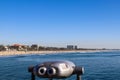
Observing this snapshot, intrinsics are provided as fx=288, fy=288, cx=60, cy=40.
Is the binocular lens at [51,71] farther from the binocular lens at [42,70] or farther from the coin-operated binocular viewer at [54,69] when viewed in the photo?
the binocular lens at [42,70]

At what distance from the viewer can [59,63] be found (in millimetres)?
7219

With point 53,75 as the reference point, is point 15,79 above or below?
below

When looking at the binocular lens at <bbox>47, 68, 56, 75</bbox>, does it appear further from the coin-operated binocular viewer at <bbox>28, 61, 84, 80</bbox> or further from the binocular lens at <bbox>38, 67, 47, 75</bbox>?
the binocular lens at <bbox>38, 67, 47, 75</bbox>

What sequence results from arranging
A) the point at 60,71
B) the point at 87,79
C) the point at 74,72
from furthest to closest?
the point at 87,79
the point at 74,72
the point at 60,71

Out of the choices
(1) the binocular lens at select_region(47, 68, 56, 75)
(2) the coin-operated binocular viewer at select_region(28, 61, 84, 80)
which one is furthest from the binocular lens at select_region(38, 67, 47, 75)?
(1) the binocular lens at select_region(47, 68, 56, 75)

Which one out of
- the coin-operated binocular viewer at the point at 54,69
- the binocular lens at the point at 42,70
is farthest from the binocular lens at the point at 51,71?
the binocular lens at the point at 42,70

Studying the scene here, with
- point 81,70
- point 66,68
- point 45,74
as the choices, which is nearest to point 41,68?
point 45,74

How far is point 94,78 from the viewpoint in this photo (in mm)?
38062

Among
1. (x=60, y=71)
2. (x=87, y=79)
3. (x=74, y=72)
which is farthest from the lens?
(x=87, y=79)

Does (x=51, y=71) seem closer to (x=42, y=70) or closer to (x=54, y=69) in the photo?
(x=54, y=69)

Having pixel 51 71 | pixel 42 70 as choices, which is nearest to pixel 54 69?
pixel 51 71

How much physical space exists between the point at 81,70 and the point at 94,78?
101 ft

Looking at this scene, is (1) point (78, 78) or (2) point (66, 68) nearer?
(2) point (66, 68)

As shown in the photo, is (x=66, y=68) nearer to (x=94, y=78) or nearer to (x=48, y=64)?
(x=48, y=64)
